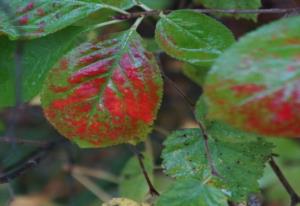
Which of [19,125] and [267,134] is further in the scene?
[19,125]

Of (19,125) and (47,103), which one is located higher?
(47,103)

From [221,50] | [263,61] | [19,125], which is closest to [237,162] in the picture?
[221,50]

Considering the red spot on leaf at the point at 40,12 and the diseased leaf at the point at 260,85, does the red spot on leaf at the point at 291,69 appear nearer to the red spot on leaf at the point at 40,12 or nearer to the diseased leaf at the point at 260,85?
the diseased leaf at the point at 260,85

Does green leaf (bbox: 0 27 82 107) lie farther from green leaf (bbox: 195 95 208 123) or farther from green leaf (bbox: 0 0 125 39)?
green leaf (bbox: 195 95 208 123)

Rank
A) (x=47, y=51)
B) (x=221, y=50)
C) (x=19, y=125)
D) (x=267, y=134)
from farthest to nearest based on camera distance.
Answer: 1. (x=19, y=125)
2. (x=47, y=51)
3. (x=221, y=50)
4. (x=267, y=134)

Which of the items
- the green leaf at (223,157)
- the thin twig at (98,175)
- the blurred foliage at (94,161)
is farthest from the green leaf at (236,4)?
the thin twig at (98,175)

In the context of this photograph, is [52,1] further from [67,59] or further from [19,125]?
[19,125]

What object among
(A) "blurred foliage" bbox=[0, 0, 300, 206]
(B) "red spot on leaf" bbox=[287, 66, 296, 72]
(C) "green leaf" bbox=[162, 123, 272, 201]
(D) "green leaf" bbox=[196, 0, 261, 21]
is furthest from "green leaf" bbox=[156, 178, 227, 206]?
(A) "blurred foliage" bbox=[0, 0, 300, 206]
